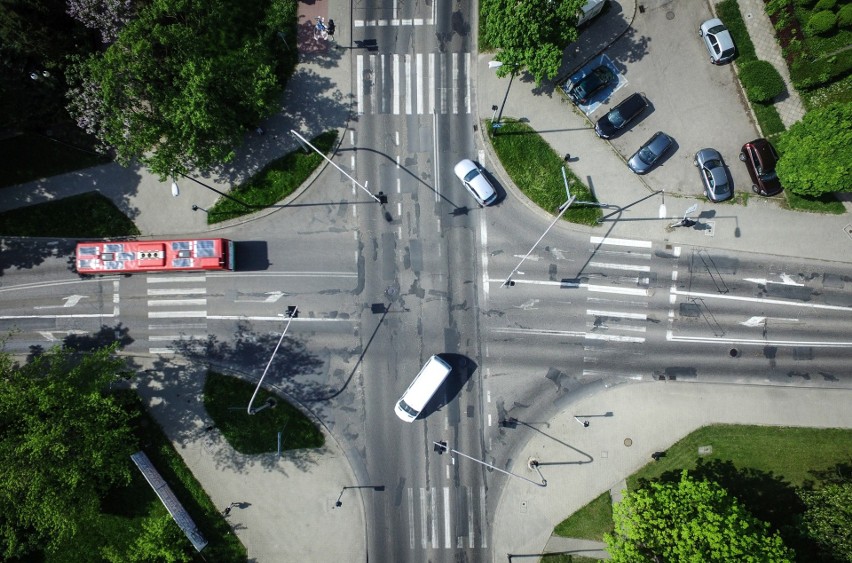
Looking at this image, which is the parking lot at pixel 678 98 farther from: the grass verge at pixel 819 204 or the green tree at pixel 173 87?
the green tree at pixel 173 87

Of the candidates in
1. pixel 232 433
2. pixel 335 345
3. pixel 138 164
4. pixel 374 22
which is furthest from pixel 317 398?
pixel 374 22

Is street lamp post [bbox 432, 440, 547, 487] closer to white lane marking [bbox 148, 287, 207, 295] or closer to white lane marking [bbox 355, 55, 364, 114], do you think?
white lane marking [bbox 148, 287, 207, 295]

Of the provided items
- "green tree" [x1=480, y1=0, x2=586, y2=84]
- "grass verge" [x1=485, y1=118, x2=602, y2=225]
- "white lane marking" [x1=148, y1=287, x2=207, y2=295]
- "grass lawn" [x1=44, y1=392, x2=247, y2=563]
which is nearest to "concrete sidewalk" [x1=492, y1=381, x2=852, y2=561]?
"grass verge" [x1=485, y1=118, x2=602, y2=225]

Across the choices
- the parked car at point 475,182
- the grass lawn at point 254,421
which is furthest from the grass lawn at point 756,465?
the parked car at point 475,182

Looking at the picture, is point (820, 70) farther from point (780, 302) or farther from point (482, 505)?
point (482, 505)

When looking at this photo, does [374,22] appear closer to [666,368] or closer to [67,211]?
[67,211]

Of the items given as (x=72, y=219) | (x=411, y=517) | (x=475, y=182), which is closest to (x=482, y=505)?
(x=411, y=517)
